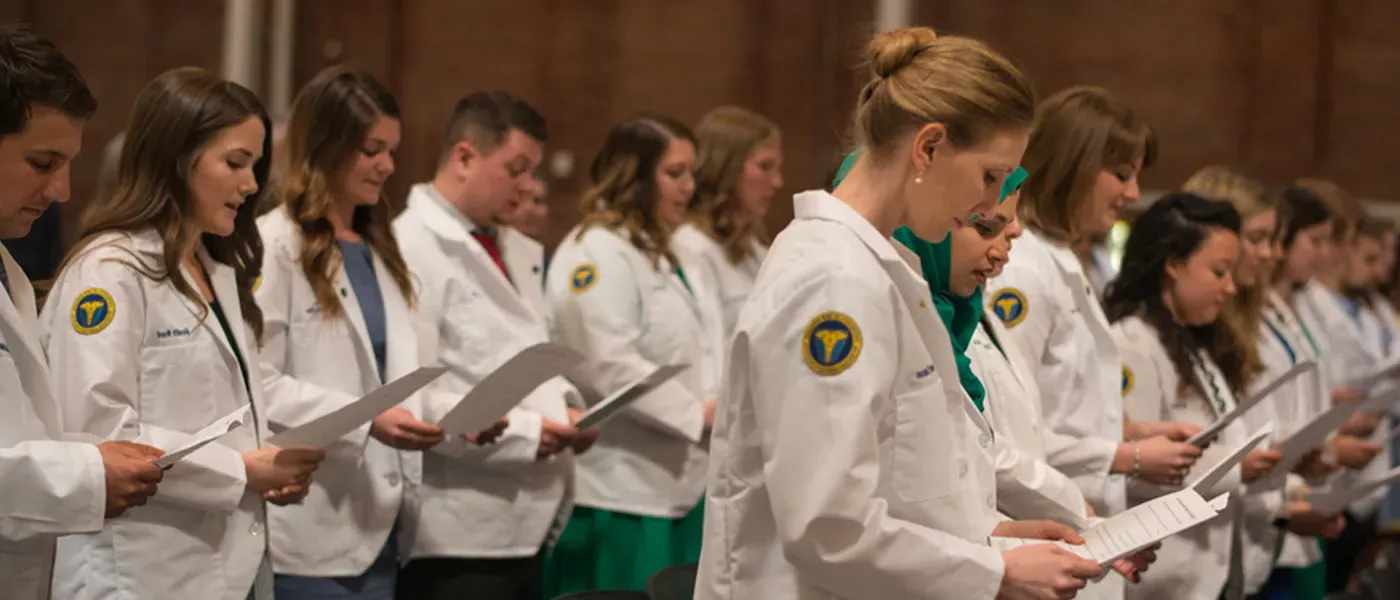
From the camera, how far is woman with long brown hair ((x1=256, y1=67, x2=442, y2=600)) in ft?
9.05

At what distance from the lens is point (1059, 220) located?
9.73 ft

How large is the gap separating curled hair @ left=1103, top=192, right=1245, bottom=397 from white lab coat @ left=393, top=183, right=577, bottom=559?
51.9 inches

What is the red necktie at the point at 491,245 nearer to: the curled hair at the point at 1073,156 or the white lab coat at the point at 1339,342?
the curled hair at the point at 1073,156

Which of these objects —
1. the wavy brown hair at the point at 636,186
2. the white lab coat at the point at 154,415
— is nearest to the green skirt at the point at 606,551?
the wavy brown hair at the point at 636,186

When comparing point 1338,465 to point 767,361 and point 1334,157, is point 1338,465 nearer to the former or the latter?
point 1334,157

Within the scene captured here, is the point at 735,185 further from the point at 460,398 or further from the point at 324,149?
the point at 324,149

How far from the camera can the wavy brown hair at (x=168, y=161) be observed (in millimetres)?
2355

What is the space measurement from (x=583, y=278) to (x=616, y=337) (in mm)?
179

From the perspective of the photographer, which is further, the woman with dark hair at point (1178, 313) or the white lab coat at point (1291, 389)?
the white lab coat at point (1291, 389)

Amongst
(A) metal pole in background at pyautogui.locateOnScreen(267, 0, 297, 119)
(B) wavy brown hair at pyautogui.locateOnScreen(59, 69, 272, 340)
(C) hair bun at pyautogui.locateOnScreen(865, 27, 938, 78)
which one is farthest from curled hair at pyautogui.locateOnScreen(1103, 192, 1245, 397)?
(A) metal pole in background at pyautogui.locateOnScreen(267, 0, 297, 119)

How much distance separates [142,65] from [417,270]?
3789 mm

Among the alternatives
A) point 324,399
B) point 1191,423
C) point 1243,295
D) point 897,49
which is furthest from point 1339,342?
point 897,49

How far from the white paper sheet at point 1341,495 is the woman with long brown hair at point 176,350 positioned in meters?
2.50

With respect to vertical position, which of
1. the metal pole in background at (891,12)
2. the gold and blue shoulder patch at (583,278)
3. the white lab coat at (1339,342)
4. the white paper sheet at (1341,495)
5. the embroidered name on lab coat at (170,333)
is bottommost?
the white lab coat at (1339,342)
